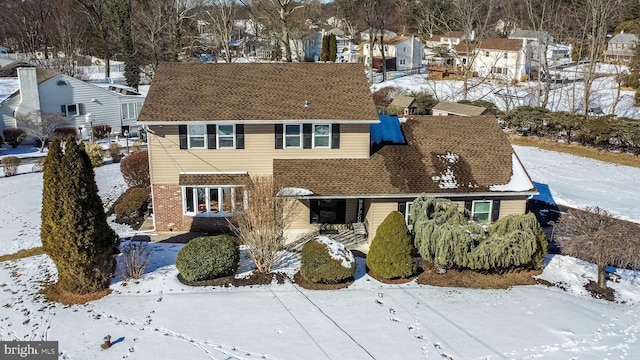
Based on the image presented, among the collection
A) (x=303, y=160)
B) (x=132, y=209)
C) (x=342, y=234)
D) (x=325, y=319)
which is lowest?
(x=325, y=319)

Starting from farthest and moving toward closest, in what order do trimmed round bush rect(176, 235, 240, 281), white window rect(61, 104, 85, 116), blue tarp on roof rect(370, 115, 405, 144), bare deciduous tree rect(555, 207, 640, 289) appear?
white window rect(61, 104, 85, 116) → blue tarp on roof rect(370, 115, 405, 144) → trimmed round bush rect(176, 235, 240, 281) → bare deciduous tree rect(555, 207, 640, 289)

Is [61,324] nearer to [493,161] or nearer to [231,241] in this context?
[231,241]

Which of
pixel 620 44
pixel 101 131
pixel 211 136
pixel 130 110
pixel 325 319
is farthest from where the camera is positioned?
pixel 620 44

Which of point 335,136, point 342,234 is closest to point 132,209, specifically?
point 342,234

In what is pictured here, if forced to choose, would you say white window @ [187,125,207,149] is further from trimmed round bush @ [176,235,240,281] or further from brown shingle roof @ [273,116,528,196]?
trimmed round bush @ [176,235,240,281]

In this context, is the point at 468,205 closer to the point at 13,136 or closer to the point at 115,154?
the point at 115,154

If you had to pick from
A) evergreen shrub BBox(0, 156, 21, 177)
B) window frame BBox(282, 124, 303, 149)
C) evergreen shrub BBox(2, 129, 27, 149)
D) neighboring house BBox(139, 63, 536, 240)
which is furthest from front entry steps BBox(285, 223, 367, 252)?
evergreen shrub BBox(2, 129, 27, 149)
